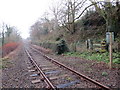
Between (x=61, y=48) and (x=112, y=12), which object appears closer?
(x=112, y=12)

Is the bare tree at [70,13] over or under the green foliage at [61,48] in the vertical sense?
over

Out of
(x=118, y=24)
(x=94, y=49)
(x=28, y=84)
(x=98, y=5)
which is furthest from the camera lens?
(x=98, y=5)

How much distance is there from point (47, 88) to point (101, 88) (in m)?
1.98

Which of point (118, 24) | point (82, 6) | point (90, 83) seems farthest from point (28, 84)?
point (82, 6)

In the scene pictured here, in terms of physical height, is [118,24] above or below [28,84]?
above

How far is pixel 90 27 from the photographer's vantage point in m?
19.8

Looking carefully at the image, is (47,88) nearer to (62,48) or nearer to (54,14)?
(62,48)

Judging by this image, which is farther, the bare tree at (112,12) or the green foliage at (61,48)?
the green foliage at (61,48)

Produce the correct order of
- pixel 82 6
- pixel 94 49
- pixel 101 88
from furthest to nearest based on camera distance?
pixel 82 6 < pixel 94 49 < pixel 101 88

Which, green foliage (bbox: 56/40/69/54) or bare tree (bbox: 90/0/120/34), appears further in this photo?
green foliage (bbox: 56/40/69/54)

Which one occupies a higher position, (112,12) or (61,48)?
(112,12)

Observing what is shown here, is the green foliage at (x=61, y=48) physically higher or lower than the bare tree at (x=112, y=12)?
lower

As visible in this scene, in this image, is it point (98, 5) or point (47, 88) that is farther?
point (98, 5)

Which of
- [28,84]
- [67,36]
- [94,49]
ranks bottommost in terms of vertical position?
[28,84]
